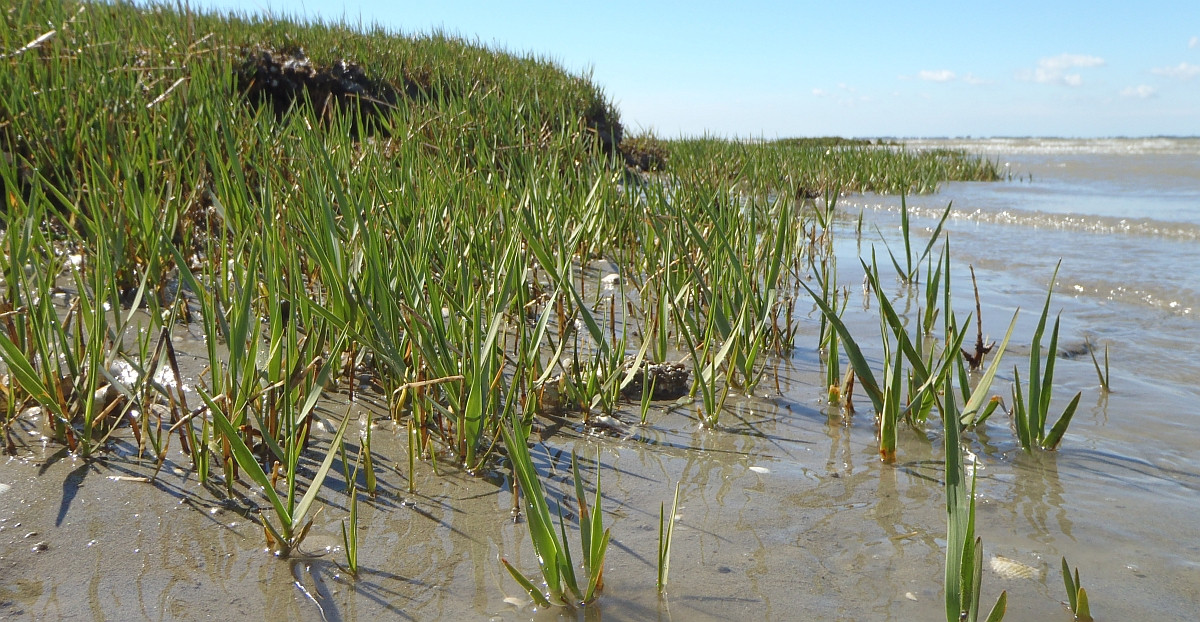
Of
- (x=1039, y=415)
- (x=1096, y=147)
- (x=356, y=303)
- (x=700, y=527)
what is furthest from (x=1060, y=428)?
(x=1096, y=147)

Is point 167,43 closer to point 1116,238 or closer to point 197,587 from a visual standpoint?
point 197,587

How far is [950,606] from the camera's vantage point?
1.05 metres

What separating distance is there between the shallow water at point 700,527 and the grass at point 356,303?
6 centimetres

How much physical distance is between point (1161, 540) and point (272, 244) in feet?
6.05

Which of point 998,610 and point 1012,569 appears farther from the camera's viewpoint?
point 1012,569

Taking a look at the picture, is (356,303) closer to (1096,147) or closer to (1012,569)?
(1012,569)

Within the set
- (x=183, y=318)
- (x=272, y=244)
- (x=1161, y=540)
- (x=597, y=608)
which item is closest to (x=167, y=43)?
(x=183, y=318)

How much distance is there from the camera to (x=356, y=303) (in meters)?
1.97

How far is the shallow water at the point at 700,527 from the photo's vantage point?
49.8 inches

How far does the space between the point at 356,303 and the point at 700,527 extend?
97cm

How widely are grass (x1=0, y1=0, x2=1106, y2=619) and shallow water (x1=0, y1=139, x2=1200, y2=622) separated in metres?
0.06

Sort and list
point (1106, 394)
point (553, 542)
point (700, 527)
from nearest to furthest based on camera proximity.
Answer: point (553, 542) < point (700, 527) < point (1106, 394)

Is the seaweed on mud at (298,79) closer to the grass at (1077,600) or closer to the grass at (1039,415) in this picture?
the grass at (1039,415)

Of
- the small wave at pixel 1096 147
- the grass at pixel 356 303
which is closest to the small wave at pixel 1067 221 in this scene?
the grass at pixel 356 303
